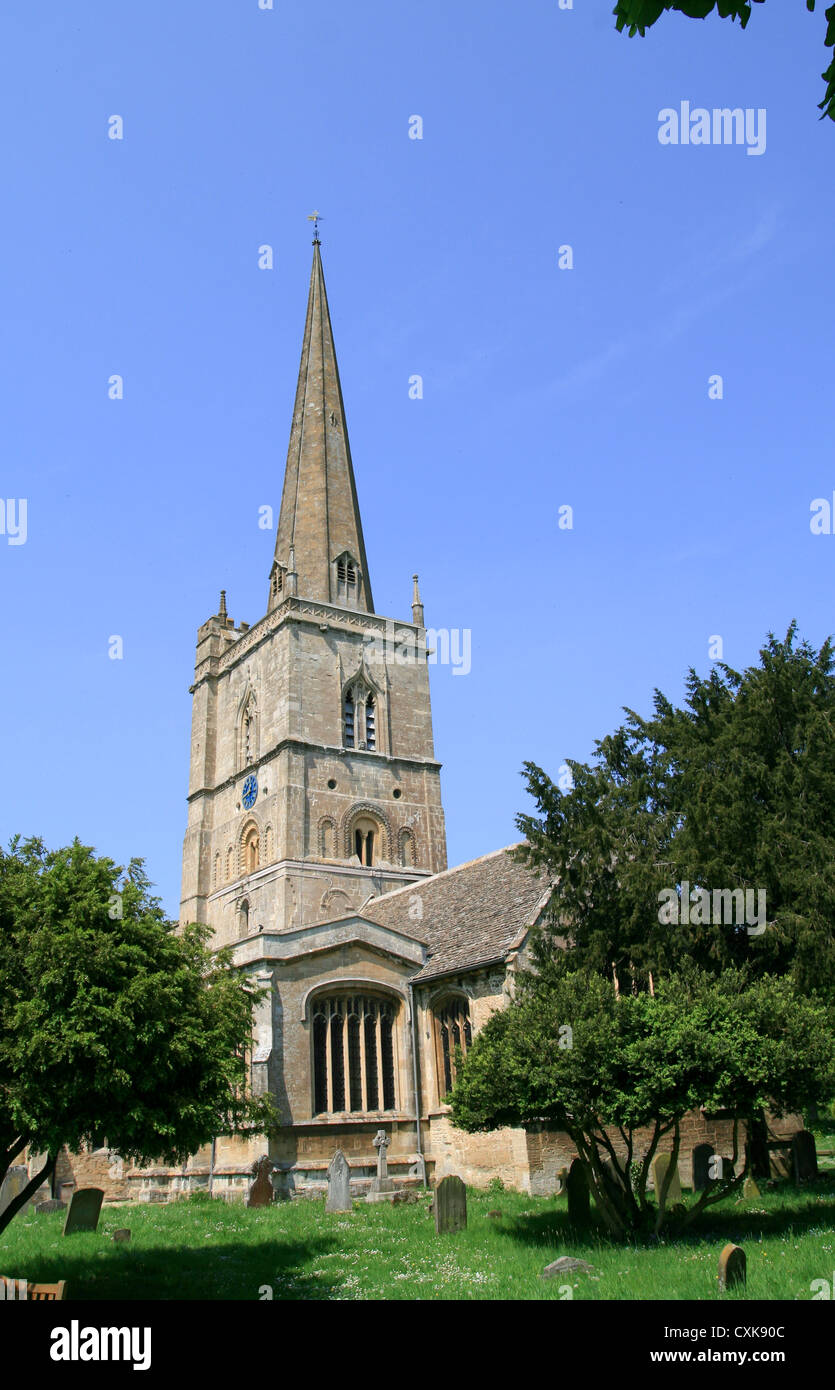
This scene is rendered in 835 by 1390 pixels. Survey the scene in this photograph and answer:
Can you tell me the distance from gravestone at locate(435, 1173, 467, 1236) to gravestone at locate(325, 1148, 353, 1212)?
15.5 feet

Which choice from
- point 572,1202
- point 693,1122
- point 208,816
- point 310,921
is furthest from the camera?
point 208,816

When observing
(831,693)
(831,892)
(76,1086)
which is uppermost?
(831,693)

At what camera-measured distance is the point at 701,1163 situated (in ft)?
75.4

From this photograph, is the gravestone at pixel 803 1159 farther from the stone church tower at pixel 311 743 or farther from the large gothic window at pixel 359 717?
the large gothic window at pixel 359 717

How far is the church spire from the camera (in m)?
49.6

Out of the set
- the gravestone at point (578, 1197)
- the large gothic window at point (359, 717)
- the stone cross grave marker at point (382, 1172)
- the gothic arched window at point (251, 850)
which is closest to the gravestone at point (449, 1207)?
the gravestone at point (578, 1197)

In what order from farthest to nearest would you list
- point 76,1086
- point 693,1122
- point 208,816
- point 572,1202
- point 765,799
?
1. point 208,816
2. point 693,1122
3. point 765,799
4. point 572,1202
5. point 76,1086

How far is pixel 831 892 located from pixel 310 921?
2627 centimetres

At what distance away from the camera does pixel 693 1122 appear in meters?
25.1

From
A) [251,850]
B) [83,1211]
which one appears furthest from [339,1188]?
[251,850]

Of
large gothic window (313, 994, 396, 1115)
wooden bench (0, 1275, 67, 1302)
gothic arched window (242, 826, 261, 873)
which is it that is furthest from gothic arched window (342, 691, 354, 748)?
wooden bench (0, 1275, 67, 1302)
